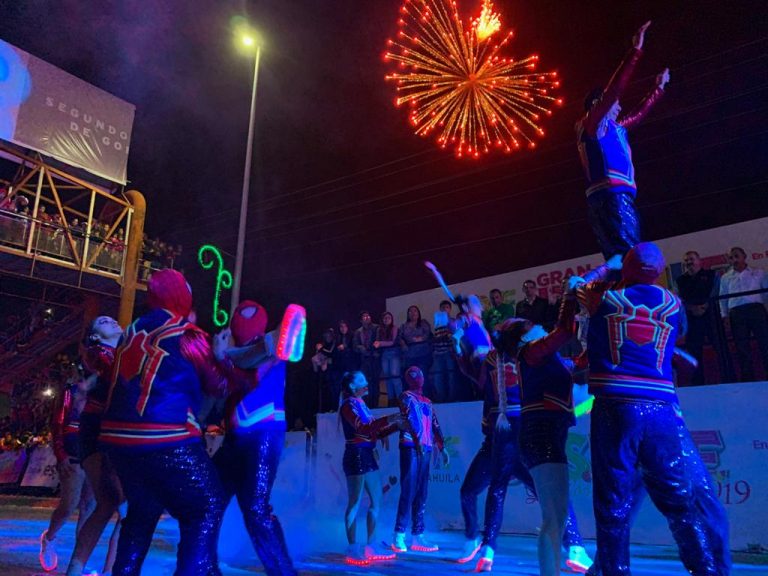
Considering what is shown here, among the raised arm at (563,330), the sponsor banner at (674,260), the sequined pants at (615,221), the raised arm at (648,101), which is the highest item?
the sponsor banner at (674,260)

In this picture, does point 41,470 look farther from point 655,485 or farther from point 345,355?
point 655,485

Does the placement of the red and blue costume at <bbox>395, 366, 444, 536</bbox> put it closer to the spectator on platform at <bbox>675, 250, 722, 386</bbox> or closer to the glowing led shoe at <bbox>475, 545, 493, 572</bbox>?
the glowing led shoe at <bbox>475, 545, 493, 572</bbox>

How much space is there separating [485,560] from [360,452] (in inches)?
76.8

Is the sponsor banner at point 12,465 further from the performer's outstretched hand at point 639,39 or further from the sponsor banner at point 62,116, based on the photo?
the performer's outstretched hand at point 639,39

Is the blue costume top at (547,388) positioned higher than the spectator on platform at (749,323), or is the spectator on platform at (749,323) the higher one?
the spectator on platform at (749,323)

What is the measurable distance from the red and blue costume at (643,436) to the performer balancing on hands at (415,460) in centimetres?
400

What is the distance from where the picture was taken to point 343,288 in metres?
24.9

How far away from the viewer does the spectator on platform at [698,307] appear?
798cm

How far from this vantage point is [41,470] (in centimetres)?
1662

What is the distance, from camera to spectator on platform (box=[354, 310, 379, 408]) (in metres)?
12.0

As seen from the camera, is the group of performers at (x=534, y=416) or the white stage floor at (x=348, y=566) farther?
the white stage floor at (x=348, y=566)

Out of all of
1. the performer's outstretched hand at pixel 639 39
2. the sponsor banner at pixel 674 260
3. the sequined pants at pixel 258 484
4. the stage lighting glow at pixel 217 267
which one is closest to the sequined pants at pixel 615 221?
the performer's outstretched hand at pixel 639 39

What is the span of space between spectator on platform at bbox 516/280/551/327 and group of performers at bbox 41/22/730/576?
4.87 metres

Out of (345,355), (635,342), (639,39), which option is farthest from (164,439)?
(345,355)
